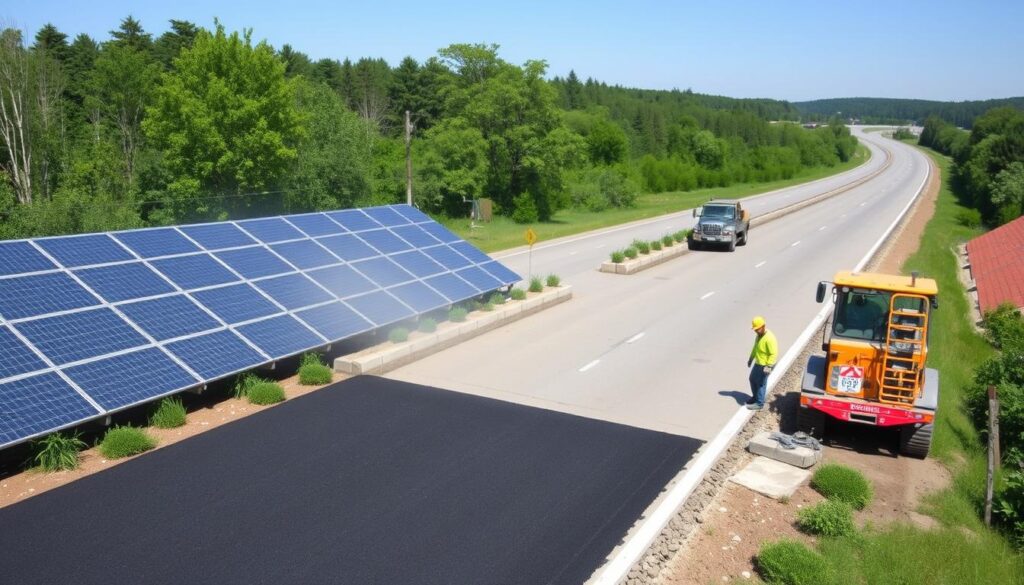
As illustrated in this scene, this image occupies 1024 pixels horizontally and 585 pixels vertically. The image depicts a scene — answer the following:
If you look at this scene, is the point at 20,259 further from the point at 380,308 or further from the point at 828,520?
the point at 828,520

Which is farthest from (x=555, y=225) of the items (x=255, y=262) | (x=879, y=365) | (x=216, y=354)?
(x=879, y=365)

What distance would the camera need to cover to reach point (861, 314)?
446 inches

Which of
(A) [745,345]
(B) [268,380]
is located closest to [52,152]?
(B) [268,380]

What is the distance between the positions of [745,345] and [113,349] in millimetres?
13152

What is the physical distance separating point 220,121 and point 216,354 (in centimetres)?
2732

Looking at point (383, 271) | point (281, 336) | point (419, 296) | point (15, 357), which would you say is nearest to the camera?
point (15, 357)

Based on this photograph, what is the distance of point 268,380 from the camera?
43.1 feet

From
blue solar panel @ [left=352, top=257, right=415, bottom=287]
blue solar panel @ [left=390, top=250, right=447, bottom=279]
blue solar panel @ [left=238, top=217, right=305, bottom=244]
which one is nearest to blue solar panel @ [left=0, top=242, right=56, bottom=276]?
blue solar panel @ [left=238, top=217, right=305, bottom=244]

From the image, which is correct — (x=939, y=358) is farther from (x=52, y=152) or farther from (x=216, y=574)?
(x=52, y=152)

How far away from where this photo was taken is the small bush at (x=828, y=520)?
8.40m

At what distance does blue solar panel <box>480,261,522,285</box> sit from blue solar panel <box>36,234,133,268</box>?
9.51 m

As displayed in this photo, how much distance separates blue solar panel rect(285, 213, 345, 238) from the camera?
17.6 metres

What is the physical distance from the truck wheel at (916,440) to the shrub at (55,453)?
1187cm

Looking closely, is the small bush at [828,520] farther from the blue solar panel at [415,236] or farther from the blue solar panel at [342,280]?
the blue solar panel at [415,236]
